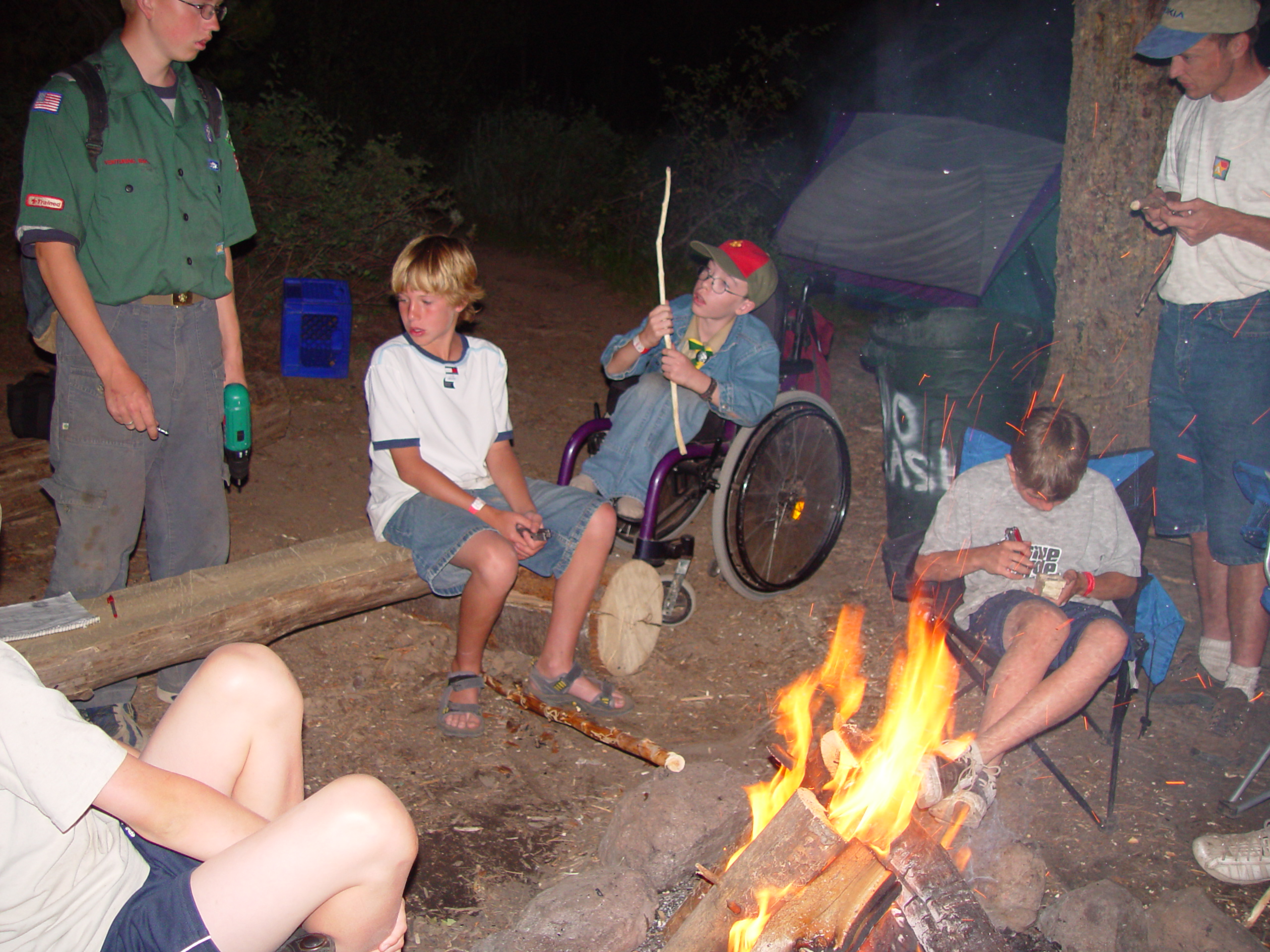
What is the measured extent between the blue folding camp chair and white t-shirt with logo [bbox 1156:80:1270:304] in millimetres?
633

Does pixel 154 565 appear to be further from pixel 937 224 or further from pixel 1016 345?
pixel 937 224

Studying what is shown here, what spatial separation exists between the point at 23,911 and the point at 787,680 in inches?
102

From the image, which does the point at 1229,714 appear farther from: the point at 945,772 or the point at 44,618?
the point at 44,618

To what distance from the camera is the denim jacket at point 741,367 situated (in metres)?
3.49

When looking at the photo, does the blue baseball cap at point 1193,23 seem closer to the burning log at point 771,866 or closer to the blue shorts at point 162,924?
the burning log at point 771,866

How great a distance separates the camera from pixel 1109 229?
3.74 metres

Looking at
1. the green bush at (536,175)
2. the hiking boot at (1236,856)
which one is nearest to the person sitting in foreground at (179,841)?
the hiking boot at (1236,856)

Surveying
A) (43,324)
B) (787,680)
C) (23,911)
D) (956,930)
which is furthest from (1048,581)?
(43,324)

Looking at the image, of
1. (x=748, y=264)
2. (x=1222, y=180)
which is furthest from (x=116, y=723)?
(x=1222, y=180)

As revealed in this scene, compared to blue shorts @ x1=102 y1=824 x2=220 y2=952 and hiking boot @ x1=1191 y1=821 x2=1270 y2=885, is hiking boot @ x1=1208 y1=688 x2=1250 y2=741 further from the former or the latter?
blue shorts @ x1=102 y1=824 x2=220 y2=952

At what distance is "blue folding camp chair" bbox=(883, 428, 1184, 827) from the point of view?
279cm

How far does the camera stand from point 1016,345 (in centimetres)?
387

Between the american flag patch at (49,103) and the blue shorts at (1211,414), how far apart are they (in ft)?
11.5

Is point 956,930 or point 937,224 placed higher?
point 937,224
